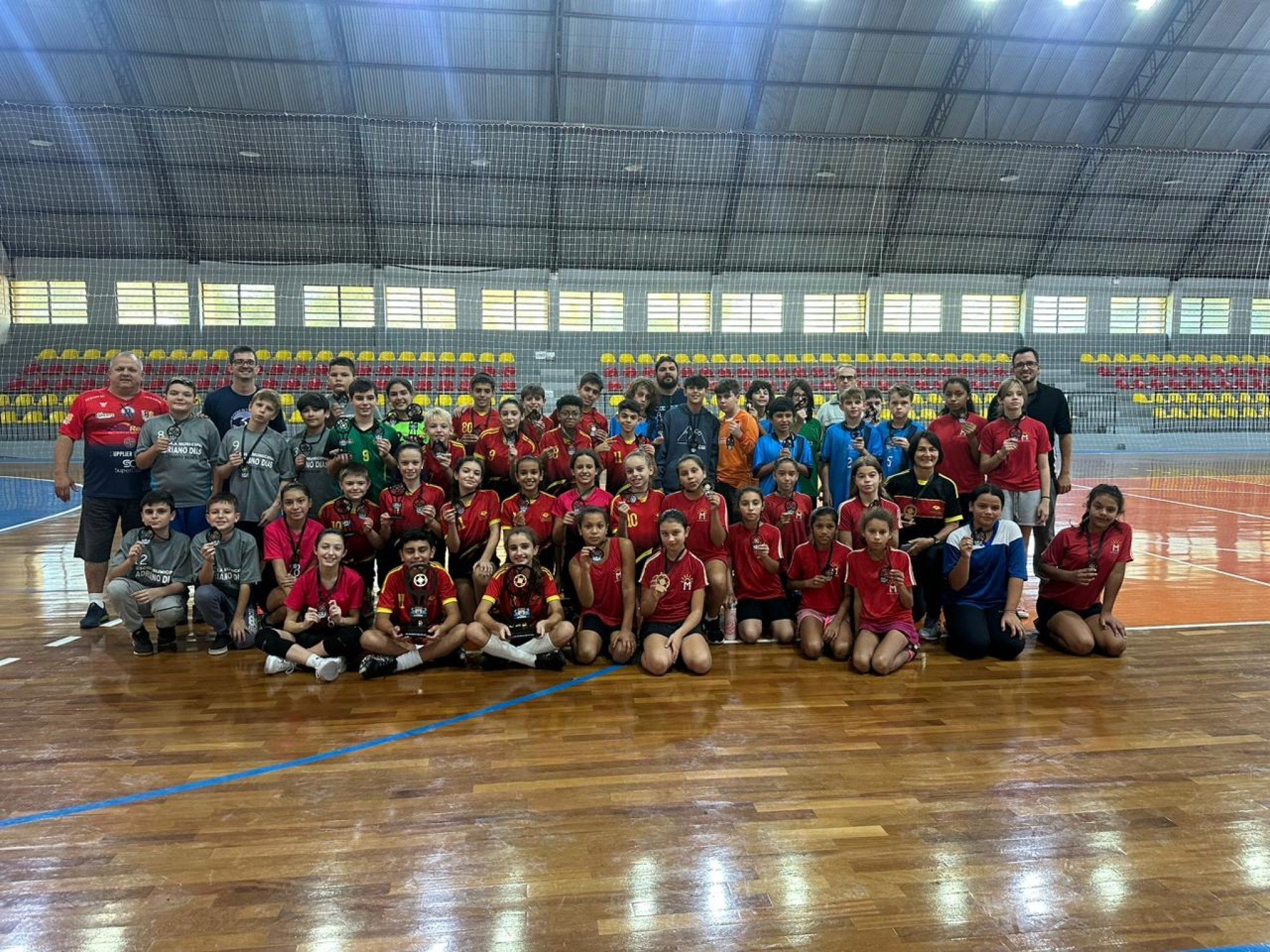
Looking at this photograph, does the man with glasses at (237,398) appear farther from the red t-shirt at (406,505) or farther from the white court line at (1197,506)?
the white court line at (1197,506)

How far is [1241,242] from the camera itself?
2358cm

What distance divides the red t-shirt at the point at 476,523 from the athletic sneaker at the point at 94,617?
258 centimetres

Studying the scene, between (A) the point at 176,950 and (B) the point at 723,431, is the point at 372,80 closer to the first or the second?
(B) the point at 723,431

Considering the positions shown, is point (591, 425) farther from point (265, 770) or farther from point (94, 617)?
point (94, 617)

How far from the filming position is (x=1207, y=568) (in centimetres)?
736

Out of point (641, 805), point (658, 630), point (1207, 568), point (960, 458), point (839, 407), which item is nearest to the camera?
point (641, 805)

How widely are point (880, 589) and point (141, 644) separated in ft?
15.1

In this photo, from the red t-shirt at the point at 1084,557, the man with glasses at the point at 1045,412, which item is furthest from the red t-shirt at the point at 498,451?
the red t-shirt at the point at 1084,557

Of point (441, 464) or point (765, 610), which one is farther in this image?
point (441, 464)

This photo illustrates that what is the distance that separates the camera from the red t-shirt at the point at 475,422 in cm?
600

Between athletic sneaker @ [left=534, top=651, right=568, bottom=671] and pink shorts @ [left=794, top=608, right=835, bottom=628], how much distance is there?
5.11ft

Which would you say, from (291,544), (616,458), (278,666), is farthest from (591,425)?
(278,666)

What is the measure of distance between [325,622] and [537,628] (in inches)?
49.6

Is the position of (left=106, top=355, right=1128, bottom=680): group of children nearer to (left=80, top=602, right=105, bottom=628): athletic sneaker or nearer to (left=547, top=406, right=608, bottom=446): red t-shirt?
(left=547, top=406, right=608, bottom=446): red t-shirt
